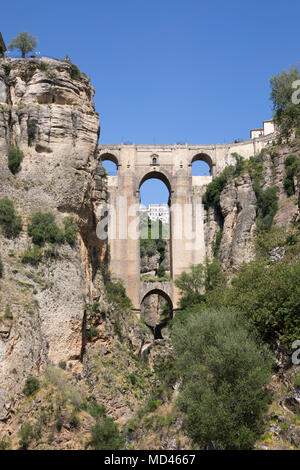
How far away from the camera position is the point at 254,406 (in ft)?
65.3

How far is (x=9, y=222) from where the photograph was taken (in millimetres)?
25375

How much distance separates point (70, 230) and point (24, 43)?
12.9 m

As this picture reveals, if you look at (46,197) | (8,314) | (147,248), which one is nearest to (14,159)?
(46,197)

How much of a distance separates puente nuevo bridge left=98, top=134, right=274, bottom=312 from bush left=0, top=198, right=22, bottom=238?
19597 millimetres

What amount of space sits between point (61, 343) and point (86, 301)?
4.14m

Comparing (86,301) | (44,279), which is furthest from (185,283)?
Answer: (44,279)

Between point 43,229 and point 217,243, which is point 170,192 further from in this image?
point 43,229

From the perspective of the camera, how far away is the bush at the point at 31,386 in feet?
68.0

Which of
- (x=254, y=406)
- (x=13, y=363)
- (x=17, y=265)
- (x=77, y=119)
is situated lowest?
(x=254, y=406)

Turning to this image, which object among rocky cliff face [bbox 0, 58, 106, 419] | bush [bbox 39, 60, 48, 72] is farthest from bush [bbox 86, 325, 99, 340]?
bush [bbox 39, 60, 48, 72]

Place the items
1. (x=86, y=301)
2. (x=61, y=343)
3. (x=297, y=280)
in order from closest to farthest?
1. (x=297, y=280)
2. (x=61, y=343)
3. (x=86, y=301)

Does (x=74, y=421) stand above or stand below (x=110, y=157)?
below

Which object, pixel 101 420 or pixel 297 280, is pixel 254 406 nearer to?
pixel 297 280

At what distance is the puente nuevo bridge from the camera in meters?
45.0
